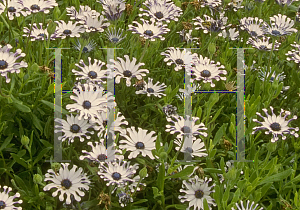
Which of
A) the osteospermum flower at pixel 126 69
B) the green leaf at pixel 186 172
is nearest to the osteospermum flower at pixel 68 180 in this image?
the green leaf at pixel 186 172

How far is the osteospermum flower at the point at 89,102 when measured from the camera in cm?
157

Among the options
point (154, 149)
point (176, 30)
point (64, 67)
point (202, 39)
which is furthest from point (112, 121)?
point (176, 30)

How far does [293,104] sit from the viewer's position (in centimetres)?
230

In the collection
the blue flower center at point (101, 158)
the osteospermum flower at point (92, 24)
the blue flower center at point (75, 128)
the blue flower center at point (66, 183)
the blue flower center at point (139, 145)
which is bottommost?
the blue flower center at point (66, 183)

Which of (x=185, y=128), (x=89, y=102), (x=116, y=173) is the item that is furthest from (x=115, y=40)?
(x=116, y=173)

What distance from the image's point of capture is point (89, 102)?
1625 mm

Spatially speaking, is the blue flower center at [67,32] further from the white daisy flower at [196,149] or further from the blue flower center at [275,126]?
the blue flower center at [275,126]

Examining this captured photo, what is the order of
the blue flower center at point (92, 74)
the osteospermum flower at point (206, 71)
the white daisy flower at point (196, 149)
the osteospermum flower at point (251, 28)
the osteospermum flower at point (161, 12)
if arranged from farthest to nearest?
the osteospermum flower at point (251, 28) < the osteospermum flower at point (161, 12) < the osteospermum flower at point (206, 71) < the blue flower center at point (92, 74) < the white daisy flower at point (196, 149)

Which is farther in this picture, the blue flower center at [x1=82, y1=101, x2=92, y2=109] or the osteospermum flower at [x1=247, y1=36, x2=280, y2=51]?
the osteospermum flower at [x1=247, y1=36, x2=280, y2=51]

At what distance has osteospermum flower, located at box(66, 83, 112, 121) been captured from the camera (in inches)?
61.9

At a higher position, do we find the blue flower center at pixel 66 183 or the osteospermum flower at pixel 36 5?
the osteospermum flower at pixel 36 5

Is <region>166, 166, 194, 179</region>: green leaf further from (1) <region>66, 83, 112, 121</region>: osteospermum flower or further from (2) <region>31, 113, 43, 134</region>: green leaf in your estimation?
(2) <region>31, 113, 43, 134</region>: green leaf

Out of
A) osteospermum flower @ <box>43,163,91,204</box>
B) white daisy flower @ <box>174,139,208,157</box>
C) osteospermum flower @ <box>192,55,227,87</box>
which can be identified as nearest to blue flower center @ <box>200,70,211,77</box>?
osteospermum flower @ <box>192,55,227,87</box>

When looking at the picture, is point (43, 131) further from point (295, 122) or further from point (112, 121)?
point (295, 122)
